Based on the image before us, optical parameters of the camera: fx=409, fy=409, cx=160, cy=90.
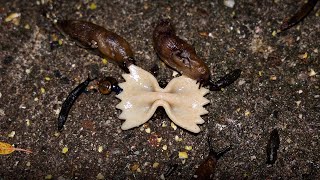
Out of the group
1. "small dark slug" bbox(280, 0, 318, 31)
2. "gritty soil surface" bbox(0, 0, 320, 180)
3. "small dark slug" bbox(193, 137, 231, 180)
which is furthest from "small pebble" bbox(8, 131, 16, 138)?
"small dark slug" bbox(280, 0, 318, 31)

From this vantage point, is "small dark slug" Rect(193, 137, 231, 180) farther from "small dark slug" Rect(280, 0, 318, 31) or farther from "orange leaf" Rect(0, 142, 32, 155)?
"orange leaf" Rect(0, 142, 32, 155)

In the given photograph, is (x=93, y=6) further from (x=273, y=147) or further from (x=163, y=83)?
(x=273, y=147)

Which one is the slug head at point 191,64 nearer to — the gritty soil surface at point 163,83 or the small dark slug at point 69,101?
the gritty soil surface at point 163,83

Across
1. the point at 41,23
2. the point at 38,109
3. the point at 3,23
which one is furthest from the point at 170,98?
the point at 3,23

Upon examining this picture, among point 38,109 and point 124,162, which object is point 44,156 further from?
point 124,162

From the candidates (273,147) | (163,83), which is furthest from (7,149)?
(273,147)

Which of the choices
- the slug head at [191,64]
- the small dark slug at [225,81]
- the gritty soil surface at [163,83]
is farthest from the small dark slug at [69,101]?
the small dark slug at [225,81]

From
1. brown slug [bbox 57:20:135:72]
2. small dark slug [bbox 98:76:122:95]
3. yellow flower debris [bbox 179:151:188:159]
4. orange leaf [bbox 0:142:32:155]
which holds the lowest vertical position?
orange leaf [bbox 0:142:32:155]
